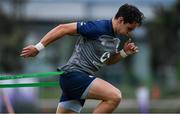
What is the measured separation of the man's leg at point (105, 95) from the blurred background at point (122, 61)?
53.4 feet

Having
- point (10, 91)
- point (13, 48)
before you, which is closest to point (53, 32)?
point (10, 91)

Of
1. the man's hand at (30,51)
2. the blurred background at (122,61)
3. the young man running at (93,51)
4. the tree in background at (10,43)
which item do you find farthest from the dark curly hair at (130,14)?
the tree in background at (10,43)

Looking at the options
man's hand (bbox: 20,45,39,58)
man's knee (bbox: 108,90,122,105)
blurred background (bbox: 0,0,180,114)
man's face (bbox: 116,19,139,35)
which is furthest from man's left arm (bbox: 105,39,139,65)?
blurred background (bbox: 0,0,180,114)

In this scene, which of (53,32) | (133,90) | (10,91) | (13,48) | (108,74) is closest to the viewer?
(53,32)

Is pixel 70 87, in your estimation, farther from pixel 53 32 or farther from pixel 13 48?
pixel 13 48

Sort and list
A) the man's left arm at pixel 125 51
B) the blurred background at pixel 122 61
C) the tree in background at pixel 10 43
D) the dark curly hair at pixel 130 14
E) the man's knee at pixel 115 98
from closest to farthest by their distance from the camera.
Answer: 1. the man's knee at pixel 115 98
2. the dark curly hair at pixel 130 14
3. the man's left arm at pixel 125 51
4. the blurred background at pixel 122 61
5. the tree in background at pixel 10 43

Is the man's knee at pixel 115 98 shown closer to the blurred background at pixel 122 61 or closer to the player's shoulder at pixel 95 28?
the player's shoulder at pixel 95 28

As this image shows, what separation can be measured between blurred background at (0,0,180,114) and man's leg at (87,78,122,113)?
16281 millimetres

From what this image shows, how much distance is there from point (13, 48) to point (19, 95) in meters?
18.1

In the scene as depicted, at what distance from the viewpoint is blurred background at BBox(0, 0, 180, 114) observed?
36000mm

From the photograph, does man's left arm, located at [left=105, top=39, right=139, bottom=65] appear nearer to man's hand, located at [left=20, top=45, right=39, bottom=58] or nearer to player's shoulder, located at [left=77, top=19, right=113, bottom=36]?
player's shoulder, located at [left=77, top=19, right=113, bottom=36]

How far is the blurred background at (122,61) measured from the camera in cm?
3600

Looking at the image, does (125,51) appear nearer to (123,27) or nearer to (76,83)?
(123,27)

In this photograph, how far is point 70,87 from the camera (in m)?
9.67
